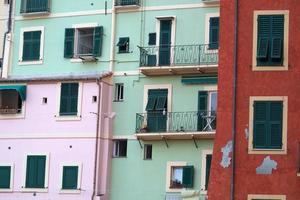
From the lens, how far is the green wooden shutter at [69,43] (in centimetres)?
4472

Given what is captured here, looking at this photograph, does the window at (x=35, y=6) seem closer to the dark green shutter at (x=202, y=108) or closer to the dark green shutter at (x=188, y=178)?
the dark green shutter at (x=202, y=108)

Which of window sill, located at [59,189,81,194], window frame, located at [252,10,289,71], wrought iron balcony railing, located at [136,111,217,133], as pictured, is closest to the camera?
window frame, located at [252,10,289,71]

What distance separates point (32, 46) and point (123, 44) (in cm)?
550

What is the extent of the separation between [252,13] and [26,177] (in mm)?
16073

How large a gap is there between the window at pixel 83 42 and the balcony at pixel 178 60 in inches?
107

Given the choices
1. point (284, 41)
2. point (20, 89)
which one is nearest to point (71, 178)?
point (20, 89)

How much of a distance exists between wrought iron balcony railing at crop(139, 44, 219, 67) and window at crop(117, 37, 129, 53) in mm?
1077

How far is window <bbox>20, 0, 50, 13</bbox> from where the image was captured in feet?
149

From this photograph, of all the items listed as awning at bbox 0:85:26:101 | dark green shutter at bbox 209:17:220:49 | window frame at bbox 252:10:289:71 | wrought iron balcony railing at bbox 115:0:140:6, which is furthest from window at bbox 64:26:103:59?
window frame at bbox 252:10:289:71

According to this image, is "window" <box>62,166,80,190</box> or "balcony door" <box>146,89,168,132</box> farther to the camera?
"window" <box>62,166,80,190</box>

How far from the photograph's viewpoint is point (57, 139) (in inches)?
1706

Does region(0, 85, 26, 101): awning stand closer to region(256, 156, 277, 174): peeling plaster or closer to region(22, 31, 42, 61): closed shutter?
region(22, 31, 42, 61): closed shutter

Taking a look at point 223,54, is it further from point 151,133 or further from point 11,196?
point 11,196

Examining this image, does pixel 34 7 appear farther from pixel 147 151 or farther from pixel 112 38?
pixel 147 151
